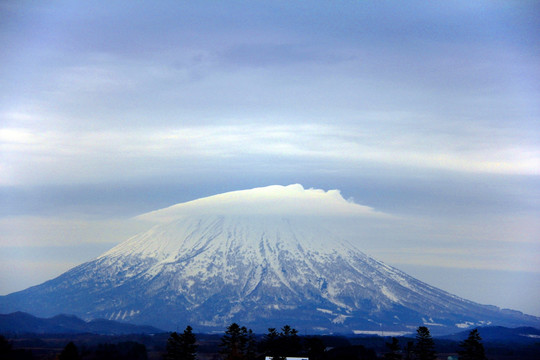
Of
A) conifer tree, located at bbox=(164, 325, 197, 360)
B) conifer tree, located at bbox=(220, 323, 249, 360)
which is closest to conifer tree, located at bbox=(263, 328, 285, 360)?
conifer tree, located at bbox=(220, 323, 249, 360)

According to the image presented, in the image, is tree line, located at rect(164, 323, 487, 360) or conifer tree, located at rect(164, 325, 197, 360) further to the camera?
tree line, located at rect(164, 323, 487, 360)

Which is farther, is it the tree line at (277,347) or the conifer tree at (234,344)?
the conifer tree at (234,344)

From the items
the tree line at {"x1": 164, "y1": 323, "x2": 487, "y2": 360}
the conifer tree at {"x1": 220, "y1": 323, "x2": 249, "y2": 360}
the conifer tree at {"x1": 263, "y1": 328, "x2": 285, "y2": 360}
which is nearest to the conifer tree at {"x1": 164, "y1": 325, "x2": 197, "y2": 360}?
the tree line at {"x1": 164, "y1": 323, "x2": 487, "y2": 360}

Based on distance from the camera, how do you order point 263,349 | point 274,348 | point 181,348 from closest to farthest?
1. point 181,348
2. point 274,348
3. point 263,349

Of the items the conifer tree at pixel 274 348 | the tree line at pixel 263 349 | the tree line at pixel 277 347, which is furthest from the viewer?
the conifer tree at pixel 274 348

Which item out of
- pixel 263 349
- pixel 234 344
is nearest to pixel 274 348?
pixel 263 349

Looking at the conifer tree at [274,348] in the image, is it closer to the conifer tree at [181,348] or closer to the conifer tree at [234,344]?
the conifer tree at [234,344]

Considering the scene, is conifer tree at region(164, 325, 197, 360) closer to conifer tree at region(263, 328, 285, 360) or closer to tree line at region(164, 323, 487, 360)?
tree line at region(164, 323, 487, 360)

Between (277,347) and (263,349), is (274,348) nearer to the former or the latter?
(277,347)

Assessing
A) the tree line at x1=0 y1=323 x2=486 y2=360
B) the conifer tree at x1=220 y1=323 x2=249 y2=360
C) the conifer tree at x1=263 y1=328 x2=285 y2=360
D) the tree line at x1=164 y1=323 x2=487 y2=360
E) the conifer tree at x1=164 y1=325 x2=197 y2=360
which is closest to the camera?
the conifer tree at x1=164 y1=325 x2=197 y2=360

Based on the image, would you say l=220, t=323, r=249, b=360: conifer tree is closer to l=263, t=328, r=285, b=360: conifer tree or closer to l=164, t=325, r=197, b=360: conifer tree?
l=263, t=328, r=285, b=360: conifer tree

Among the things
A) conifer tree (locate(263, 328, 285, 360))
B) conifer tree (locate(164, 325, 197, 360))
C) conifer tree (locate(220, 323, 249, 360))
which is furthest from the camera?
conifer tree (locate(263, 328, 285, 360))

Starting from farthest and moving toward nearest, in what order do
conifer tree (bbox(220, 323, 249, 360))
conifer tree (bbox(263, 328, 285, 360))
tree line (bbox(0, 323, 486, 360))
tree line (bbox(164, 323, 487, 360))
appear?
conifer tree (bbox(263, 328, 285, 360)), conifer tree (bbox(220, 323, 249, 360)), tree line (bbox(164, 323, 487, 360)), tree line (bbox(0, 323, 486, 360))

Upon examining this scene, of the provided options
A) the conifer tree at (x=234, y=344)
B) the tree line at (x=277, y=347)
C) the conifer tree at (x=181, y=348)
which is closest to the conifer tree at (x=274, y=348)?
the tree line at (x=277, y=347)
